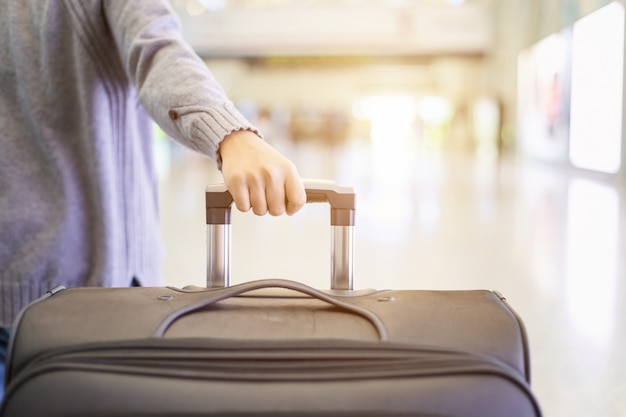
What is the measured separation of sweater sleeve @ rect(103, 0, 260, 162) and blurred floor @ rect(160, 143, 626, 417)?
1.02m

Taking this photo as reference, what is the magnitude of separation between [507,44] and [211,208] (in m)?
16.9

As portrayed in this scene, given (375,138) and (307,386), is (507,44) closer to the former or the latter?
(375,138)

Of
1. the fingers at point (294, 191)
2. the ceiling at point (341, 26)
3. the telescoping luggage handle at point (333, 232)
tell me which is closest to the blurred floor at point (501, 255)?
the telescoping luggage handle at point (333, 232)

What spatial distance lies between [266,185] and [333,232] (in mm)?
169

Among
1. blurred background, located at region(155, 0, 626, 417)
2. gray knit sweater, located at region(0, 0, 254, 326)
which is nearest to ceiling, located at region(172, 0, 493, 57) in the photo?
blurred background, located at region(155, 0, 626, 417)

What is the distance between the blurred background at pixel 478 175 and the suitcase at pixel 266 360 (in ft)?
2.99

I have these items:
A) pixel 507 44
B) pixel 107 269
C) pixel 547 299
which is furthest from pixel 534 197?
pixel 507 44

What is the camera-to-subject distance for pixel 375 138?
2638 cm

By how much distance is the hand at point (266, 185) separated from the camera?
2.66 ft

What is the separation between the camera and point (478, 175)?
9055mm

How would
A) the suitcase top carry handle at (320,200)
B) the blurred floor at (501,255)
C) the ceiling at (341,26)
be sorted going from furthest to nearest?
the ceiling at (341,26)
the blurred floor at (501,255)
the suitcase top carry handle at (320,200)

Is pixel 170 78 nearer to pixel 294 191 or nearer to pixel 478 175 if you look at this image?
pixel 294 191

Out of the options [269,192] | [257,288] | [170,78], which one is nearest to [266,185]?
[269,192]

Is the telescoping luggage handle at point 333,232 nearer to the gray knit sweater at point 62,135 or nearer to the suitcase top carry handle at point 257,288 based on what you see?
the suitcase top carry handle at point 257,288
